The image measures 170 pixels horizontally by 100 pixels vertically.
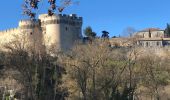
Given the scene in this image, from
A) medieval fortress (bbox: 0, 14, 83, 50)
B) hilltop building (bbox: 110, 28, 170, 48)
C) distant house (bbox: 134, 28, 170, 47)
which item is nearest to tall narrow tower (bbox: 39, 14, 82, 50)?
medieval fortress (bbox: 0, 14, 83, 50)

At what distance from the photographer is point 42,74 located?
34.3 m

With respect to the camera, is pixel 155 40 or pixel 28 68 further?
pixel 155 40

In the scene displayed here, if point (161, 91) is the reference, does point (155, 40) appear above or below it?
above

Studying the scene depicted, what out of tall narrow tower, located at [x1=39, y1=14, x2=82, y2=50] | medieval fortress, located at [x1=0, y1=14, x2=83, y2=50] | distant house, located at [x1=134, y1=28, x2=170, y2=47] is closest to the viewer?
tall narrow tower, located at [x1=39, y1=14, x2=82, y2=50]

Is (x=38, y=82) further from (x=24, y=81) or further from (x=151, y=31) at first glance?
(x=151, y=31)

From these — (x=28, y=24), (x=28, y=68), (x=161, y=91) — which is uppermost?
(x=28, y=24)

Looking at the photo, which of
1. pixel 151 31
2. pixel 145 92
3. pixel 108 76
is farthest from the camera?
pixel 151 31

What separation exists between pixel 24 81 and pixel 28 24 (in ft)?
97.3

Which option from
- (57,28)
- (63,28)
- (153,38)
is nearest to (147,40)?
(153,38)

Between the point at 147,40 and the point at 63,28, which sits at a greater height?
the point at 63,28

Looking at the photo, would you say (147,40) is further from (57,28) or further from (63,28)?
(57,28)

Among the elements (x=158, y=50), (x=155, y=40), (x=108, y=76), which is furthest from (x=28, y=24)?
(x=108, y=76)

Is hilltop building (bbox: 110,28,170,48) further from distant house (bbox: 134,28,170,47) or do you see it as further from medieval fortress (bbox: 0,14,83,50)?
medieval fortress (bbox: 0,14,83,50)

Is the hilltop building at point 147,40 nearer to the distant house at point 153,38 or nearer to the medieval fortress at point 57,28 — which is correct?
the distant house at point 153,38
